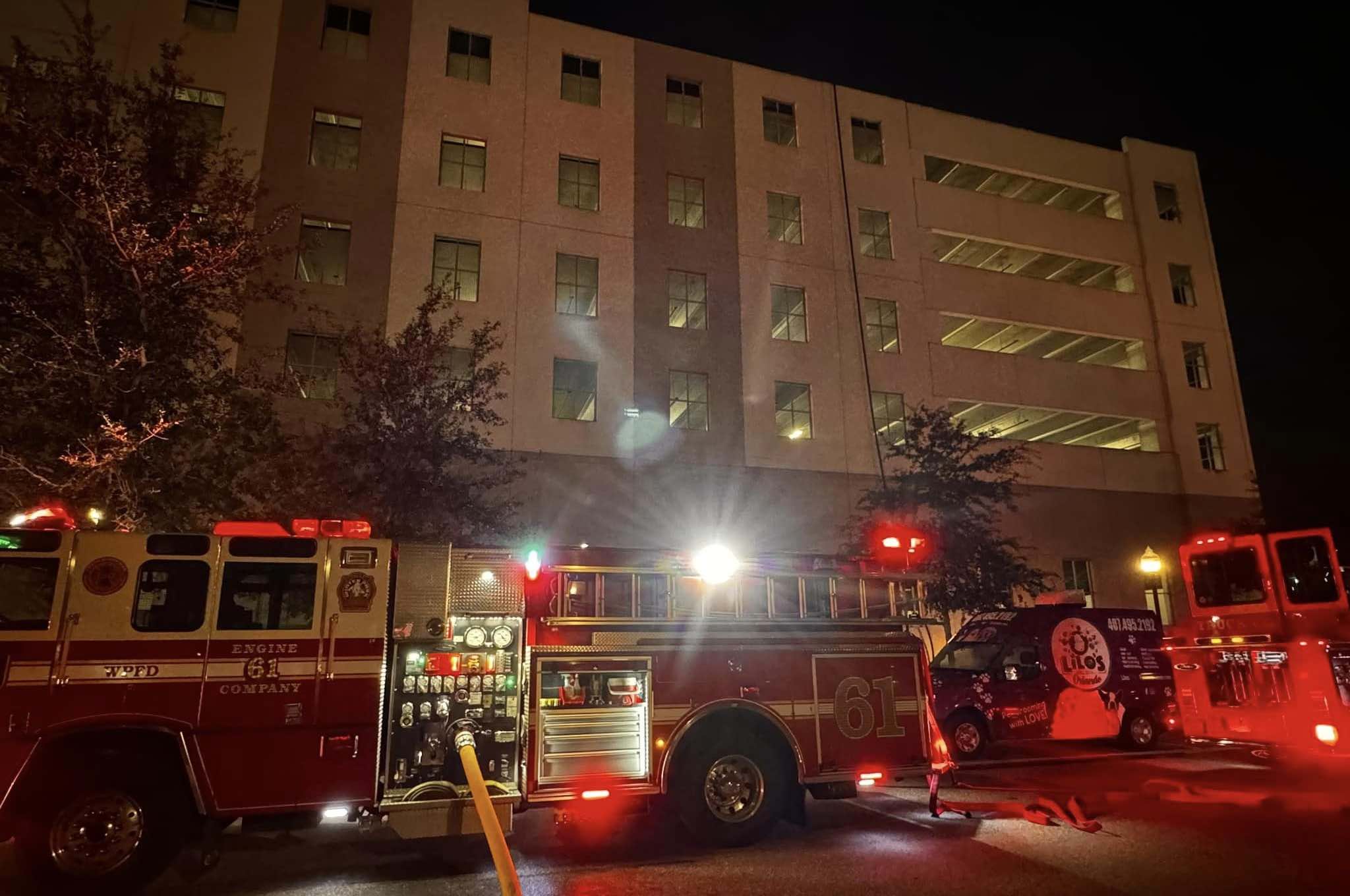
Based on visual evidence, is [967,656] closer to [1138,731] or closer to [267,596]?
[1138,731]

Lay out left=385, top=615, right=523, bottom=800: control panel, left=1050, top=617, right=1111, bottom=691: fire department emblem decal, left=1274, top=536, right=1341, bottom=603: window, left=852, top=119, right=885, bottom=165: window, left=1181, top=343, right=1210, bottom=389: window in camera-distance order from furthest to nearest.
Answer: left=1181, top=343, right=1210, bottom=389: window
left=852, top=119, right=885, bottom=165: window
left=1050, top=617, right=1111, bottom=691: fire department emblem decal
left=1274, top=536, right=1341, bottom=603: window
left=385, top=615, right=523, bottom=800: control panel

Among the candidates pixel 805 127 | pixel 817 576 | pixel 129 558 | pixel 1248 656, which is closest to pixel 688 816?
pixel 817 576

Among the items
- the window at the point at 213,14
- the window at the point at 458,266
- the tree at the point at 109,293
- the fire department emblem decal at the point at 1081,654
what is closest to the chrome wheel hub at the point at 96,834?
the tree at the point at 109,293

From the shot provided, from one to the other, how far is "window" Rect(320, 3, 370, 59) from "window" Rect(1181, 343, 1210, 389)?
28.0 metres

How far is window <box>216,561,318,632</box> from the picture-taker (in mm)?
6090

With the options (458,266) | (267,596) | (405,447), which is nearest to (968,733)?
(267,596)

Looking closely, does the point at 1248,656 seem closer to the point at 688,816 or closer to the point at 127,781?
the point at 688,816

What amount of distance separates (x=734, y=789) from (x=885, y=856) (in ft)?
4.56

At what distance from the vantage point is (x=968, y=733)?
1205 cm

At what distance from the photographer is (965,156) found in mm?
26234

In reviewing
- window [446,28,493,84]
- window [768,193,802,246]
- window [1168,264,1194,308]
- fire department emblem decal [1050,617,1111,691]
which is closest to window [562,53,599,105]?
window [446,28,493,84]

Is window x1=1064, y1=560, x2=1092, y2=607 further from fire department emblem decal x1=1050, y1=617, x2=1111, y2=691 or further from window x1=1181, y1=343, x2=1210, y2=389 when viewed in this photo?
fire department emblem decal x1=1050, y1=617, x2=1111, y2=691

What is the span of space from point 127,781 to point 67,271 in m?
7.40

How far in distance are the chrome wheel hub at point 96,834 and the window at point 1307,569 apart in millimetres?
13189
